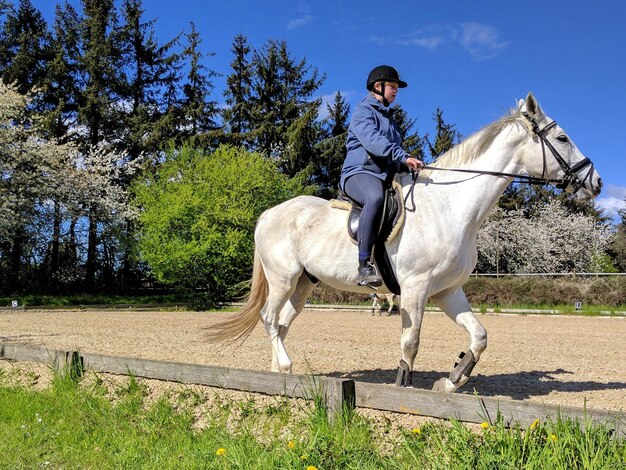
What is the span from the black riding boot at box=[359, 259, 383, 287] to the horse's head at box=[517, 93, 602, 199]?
5.69 feet

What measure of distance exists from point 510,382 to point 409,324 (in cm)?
210

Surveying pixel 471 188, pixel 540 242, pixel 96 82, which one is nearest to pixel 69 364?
pixel 471 188

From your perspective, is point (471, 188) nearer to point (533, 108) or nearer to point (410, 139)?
point (533, 108)

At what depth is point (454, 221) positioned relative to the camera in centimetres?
507

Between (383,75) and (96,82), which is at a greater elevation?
(96,82)

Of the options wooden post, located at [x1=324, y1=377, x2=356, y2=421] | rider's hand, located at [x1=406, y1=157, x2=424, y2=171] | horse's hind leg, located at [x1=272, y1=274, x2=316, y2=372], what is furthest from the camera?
horse's hind leg, located at [x1=272, y1=274, x2=316, y2=372]

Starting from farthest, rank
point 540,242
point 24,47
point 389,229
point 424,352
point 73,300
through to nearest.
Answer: point 540,242, point 24,47, point 73,300, point 424,352, point 389,229

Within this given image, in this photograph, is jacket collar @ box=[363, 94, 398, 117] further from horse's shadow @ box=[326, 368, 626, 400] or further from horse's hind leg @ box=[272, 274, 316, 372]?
horse's shadow @ box=[326, 368, 626, 400]

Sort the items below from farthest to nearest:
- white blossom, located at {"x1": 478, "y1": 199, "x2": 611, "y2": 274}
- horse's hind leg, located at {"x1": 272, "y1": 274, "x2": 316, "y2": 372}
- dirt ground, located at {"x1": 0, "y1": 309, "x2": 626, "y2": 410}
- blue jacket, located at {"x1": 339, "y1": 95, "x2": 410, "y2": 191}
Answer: white blossom, located at {"x1": 478, "y1": 199, "x2": 611, "y2": 274} < horse's hind leg, located at {"x1": 272, "y1": 274, "x2": 316, "y2": 372} < dirt ground, located at {"x1": 0, "y1": 309, "x2": 626, "y2": 410} < blue jacket, located at {"x1": 339, "y1": 95, "x2": 410, "y2": 191}

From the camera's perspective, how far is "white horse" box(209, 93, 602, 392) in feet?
16.3

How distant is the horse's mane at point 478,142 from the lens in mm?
5340

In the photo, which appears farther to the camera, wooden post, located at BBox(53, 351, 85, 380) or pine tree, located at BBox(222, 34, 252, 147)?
pine tree, located at BBox(222, 34, 252, 147)

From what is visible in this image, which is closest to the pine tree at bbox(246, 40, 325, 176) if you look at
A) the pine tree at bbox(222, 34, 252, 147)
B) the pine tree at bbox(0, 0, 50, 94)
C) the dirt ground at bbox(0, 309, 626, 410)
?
the pine tree at bbox(222, 34, 252, 147)

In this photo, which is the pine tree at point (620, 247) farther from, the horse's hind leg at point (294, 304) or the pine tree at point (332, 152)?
the horse's hind leg at point (294, 304)
